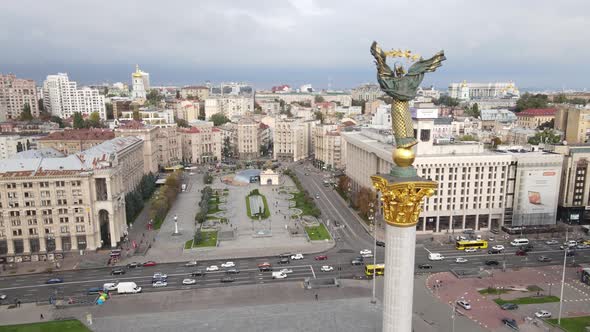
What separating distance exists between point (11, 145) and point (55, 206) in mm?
82099

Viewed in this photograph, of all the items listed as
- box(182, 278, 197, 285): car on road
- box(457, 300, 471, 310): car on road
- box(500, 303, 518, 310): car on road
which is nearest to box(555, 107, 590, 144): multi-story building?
box(500, 303, 518, 310): car on road

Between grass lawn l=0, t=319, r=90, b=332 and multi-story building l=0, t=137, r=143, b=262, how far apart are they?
25.6m

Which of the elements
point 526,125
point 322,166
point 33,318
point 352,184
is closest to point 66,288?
point 33,318

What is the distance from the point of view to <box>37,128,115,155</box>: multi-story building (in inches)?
5315

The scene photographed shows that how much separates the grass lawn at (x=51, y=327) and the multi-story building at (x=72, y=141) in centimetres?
8560

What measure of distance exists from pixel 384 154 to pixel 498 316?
45133 millimetres

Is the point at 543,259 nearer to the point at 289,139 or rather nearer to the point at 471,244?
the point at 471,244

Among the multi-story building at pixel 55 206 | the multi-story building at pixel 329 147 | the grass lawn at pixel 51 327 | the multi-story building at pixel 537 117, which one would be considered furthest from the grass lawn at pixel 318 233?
the multi-story building at pixel 537 117

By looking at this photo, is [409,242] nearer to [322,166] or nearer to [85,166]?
[85,166]

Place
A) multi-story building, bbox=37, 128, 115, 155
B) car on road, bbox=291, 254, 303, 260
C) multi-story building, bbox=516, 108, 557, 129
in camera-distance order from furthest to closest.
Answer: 1. multi-story building, bbox=516, 108, 557, 129
2. multi-story building, bbox=37, 128, 115, 155
3. car on road, bbox=291, 254, 303, 260

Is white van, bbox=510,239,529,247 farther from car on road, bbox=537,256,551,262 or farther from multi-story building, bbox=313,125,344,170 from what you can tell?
Answer: multi-story building, bbox=313,125,344,170

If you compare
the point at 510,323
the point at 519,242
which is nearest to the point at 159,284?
the point at 510,323

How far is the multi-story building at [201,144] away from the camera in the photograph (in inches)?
7037

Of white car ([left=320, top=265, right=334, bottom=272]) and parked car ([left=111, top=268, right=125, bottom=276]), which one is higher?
white car ([left=320, top=265, right=334, bottom=272])
